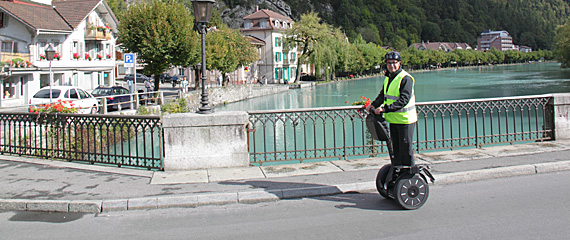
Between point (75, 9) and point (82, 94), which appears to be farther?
point (75, 9)

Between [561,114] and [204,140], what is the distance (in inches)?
339

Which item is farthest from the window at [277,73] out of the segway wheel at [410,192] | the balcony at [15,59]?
the segway wheel at [410,192]

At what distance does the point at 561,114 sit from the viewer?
1180cm

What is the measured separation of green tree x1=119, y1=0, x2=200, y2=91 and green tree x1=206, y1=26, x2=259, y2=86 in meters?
12.2

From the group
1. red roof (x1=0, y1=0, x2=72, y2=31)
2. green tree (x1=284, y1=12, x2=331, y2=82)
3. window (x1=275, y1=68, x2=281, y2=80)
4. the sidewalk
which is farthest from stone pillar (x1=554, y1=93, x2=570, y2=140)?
window (x1=275, y1=68, x2=281, y2=80)

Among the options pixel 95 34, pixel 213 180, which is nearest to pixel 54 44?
pixel 95 34

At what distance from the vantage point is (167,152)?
31.2 ft

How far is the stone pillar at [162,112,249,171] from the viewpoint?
950cm

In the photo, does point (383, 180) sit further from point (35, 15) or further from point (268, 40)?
point (268, 40)

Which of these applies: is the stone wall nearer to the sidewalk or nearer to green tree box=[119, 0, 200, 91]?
green tree box=[119, 0, 200, 91]

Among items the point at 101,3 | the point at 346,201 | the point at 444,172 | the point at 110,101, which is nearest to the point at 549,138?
the point at 444,172

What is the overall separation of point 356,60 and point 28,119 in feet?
336

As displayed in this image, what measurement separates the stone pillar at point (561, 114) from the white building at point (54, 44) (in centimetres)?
3381

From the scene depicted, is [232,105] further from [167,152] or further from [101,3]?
[167,152]
